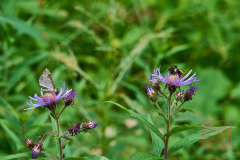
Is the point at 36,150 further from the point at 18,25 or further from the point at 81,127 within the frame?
the point at 18,25

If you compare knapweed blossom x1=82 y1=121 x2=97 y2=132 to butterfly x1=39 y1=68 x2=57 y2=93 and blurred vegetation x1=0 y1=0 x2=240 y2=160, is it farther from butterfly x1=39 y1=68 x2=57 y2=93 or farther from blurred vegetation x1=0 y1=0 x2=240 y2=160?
blurred vegetation x1=0 y1=0 x2=240 y2=160

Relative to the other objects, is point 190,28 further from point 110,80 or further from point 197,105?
point 110,80

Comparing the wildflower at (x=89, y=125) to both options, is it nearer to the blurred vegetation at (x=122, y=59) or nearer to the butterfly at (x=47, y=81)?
the butterfly at (x=47, y=81)

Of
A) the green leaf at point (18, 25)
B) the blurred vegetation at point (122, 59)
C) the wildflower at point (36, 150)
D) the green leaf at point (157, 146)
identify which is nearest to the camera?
the wildflower at point (36, 150)

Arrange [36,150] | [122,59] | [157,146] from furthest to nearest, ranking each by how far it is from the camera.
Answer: [122,59] < [157,146] < [36,150]

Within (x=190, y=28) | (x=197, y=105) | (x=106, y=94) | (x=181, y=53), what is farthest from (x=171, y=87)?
(x=190, y=28)

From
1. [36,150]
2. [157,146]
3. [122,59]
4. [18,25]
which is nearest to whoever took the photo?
[36,150]

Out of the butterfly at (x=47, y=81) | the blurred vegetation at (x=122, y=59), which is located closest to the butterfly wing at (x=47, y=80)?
the butterfly at (x=47, y=81)

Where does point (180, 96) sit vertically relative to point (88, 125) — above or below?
above

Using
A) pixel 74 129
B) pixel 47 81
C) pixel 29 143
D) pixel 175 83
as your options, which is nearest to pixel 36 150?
pixel 29 143
